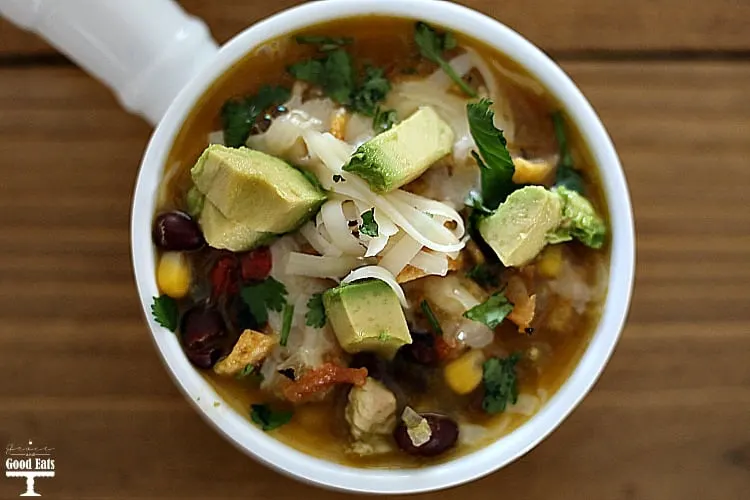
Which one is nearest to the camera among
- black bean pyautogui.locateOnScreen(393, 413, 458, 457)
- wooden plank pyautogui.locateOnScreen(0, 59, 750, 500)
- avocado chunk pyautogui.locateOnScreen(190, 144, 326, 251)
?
avocado chunk pyautogui.locateOnScreen(190, 144, 326, 251)

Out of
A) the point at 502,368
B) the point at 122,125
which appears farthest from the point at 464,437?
the point at 122,125

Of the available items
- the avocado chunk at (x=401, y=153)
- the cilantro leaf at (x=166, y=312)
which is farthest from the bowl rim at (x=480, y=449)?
the avocado chunk at (x=401, y=153)

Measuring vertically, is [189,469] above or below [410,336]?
below

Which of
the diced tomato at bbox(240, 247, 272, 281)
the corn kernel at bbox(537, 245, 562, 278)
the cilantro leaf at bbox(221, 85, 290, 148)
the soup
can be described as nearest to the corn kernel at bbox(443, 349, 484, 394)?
the soup

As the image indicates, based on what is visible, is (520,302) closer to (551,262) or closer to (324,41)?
(551,262)

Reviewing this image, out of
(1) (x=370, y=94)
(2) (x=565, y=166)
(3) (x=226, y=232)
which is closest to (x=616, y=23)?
(2) (x=565, y=166)

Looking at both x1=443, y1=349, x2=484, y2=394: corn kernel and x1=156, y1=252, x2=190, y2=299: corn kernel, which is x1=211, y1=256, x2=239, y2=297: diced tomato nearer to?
x1=156, y1=252, x2=190, y2=299: corn kernel

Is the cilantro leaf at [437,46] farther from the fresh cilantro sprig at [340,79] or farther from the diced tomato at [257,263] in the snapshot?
the diced tomato at [257,263]

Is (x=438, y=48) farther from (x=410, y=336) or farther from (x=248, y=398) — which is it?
(x=248, y=398)
